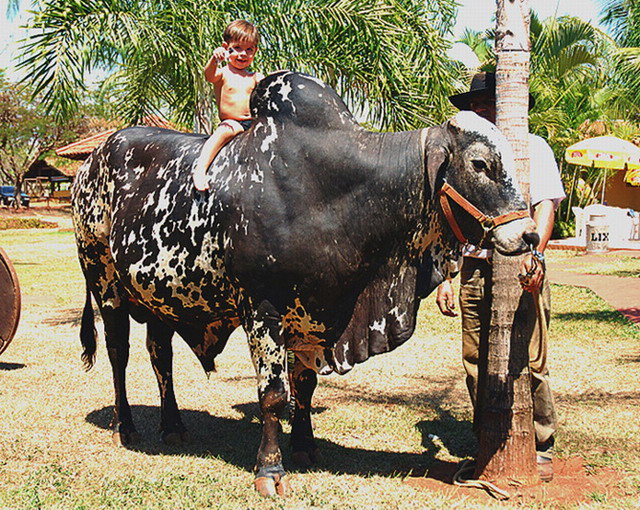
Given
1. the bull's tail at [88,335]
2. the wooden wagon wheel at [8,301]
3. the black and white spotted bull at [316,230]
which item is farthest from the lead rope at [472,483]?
the wooden wagon wheel at [8,301]

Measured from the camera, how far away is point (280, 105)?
13.3 ft

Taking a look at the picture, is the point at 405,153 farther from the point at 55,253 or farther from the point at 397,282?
the point at 55,253

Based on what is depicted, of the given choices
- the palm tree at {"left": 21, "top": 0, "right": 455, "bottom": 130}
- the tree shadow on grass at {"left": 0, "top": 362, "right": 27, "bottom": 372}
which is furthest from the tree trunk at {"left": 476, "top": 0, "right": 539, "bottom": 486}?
the tree shadow on grass at {"left": 0, "top": 362, "right": 27, "bottom": 372}

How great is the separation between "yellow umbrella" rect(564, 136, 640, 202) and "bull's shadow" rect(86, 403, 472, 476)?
14.3 meters

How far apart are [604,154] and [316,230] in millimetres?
15831

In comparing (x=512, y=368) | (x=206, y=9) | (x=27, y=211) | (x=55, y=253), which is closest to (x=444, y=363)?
(x=512, y=368)

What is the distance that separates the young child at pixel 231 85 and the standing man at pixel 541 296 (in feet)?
4.35

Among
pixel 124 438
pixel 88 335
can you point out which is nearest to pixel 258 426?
pixel 124 438

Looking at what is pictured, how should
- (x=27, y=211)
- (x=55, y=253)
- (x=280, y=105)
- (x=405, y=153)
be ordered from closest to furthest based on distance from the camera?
(x=405, y=153)
(x=280, y=105)
(x=55, y=253)
(x=27, y=211)

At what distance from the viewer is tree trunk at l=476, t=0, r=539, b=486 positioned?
3.97m

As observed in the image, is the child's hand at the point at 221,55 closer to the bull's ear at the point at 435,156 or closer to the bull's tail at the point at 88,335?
the bull's ear at the point at 435,156

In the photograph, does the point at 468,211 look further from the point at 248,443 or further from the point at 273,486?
the point at 248,443

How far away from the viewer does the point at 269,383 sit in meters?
4.02

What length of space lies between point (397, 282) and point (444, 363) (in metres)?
3.45
